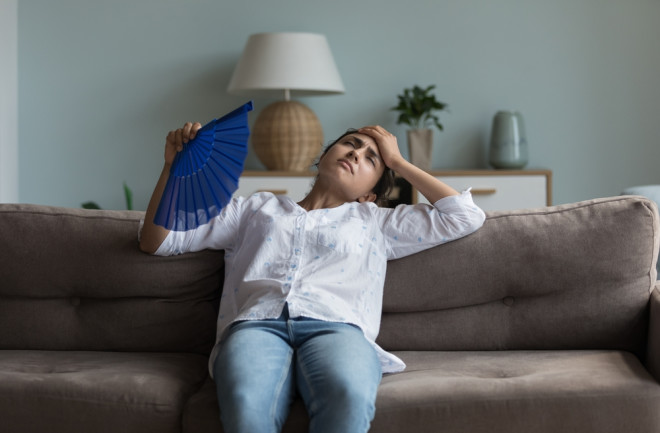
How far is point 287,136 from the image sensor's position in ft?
13.4

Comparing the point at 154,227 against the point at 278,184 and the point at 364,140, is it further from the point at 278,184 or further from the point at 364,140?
the point at 278,184

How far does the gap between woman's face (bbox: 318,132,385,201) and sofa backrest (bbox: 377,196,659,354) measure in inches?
9.3

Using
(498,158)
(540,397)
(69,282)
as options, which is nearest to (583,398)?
(540,397)

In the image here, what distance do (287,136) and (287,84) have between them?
0.27m

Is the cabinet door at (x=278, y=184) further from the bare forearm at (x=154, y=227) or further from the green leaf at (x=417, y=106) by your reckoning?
the bare forearm at (x=154, y=227)

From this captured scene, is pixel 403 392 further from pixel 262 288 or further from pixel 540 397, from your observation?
pixel 262 288

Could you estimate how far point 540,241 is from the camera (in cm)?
207

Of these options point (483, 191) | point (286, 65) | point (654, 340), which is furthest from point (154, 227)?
point (483, 191)

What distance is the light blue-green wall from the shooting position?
14.4 feet

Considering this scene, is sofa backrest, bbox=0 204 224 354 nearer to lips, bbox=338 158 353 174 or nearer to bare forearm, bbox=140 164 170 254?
bare forearm, bbox=140 164 170 254

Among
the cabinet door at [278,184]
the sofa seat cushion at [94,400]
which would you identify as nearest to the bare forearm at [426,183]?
the sofa seat cushion at [94,400]

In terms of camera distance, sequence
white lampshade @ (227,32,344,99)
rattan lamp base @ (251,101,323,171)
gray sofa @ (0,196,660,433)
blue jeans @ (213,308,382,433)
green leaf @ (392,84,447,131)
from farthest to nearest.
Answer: green leaf @ (392,84,447,131) → rattan lamp base @ (251,101,323,171) → white lampshade @ (227,32,344,99) → gray sofa @ (0,196,660,433) → blue jeans @ (213,308,382,433)

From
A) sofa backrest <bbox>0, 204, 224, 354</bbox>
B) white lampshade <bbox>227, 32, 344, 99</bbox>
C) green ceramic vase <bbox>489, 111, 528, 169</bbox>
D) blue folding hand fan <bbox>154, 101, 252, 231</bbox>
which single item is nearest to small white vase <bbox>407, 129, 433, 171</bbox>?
green ceramic vase <bbox>489, 111, 528, 169</bbox>

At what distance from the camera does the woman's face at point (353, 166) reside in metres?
2.17
